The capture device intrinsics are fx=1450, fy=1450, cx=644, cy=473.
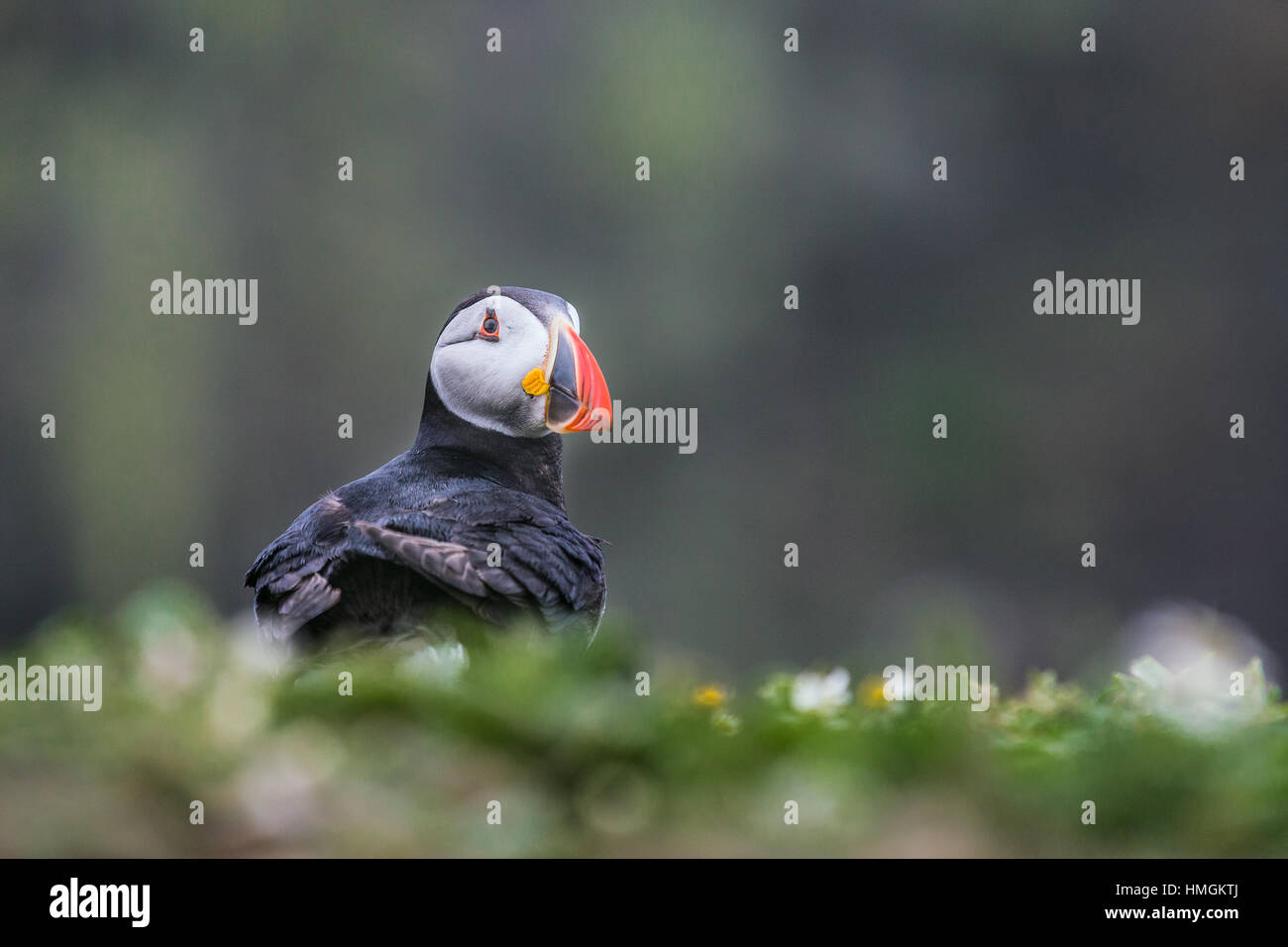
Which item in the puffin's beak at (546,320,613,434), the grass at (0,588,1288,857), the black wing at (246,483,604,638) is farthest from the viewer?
the puffin's beak at (546,320,613,434)

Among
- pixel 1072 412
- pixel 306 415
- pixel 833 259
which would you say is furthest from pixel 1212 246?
pixel 306 415

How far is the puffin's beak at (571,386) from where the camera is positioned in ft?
→ 13.1

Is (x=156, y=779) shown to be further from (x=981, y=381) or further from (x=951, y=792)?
(x=981, y=381)

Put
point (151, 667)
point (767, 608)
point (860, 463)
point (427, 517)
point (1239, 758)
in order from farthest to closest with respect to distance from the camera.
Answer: point (860, 463) → point (767, 608) → point (427, 517) → point (151, 667) → point (1239, 758)

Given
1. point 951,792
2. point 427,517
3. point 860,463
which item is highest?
point 860,463

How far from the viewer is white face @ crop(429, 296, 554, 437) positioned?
13.4 ft

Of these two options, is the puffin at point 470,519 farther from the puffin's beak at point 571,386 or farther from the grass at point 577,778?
the grass at point 577,778

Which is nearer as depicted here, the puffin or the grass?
the grass

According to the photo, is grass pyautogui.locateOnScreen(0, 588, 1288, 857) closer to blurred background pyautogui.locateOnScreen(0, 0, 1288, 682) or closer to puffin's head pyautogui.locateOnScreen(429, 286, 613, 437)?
puffin's head pyautogui.locateOnScreen(429, 286, 613, 437)

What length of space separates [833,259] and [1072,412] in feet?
8.88

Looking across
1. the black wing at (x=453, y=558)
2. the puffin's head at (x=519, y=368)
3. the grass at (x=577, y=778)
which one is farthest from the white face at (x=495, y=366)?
the grass at (x=577, y=778)

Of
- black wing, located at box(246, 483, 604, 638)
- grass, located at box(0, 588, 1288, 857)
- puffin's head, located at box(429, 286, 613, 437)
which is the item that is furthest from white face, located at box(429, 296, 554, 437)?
grass, located at box(0, 588, 1288, 857)

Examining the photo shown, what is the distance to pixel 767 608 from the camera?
1252cm

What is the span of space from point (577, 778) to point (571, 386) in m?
2.54
